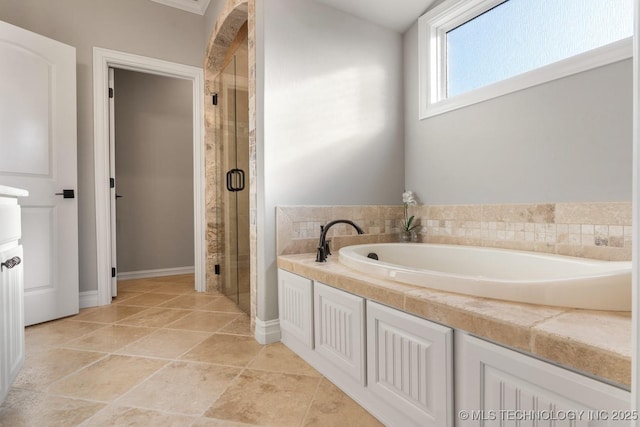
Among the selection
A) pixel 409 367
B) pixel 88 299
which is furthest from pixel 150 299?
pixel 409 367

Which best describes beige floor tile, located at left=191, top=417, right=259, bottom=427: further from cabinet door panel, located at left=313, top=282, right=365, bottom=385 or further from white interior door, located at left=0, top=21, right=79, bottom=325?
white interior door, located at left=0, top=21, right=79, bottom=325

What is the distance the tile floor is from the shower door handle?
1.01m

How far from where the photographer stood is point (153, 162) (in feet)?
12.7

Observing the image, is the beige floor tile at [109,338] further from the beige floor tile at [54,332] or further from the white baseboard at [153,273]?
the white baseboard at [153,273]

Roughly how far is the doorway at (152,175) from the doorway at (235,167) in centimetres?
114

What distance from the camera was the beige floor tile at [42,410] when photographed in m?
1.23

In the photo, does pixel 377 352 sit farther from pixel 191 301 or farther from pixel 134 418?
pixel 191 301

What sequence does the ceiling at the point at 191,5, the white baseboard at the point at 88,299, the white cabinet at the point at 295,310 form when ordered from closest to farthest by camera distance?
1. the white cabinet at the point at 295,310
2. the white baseboard at the point at 88,299
3. the ceiling at the point at 191,5

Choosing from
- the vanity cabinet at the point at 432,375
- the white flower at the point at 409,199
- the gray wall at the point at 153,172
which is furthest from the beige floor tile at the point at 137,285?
the white flower at the point at 409,199

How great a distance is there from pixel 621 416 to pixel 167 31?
3758mm

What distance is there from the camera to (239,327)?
2229 mm

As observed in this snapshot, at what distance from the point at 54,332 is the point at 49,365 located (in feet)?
1.93

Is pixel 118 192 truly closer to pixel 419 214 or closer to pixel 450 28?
pixel 419 214

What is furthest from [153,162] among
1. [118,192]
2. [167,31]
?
[167,31]
